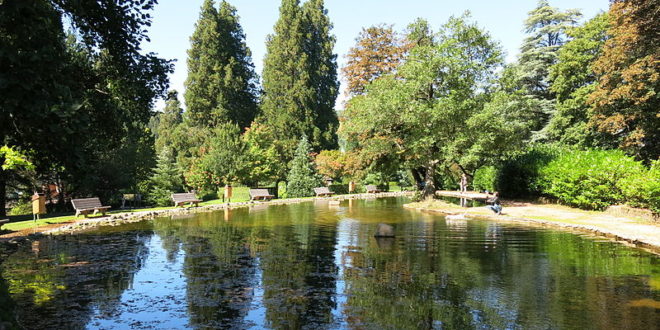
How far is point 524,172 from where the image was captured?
28578 millimetres

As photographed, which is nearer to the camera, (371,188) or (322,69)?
(371,188)

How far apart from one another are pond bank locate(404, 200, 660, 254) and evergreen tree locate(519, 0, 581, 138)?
66.6ft

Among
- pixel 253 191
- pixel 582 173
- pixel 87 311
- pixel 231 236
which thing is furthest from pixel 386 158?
pixel 87 311

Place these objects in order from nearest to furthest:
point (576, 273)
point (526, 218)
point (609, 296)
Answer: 1. point (609, 296)
2. point (576, 273)
3. point (526, 218)

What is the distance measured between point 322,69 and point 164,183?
1126 inches

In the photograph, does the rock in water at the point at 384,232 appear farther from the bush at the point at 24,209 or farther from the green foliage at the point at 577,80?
the bush at the point at 24,209

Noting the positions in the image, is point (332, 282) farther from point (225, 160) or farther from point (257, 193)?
point (225, 160)

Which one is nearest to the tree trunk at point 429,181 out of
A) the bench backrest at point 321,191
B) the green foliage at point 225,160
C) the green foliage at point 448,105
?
the green foliage at point 448,105

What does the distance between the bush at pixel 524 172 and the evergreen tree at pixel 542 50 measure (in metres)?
11.9

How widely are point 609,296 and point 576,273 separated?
6.03ft

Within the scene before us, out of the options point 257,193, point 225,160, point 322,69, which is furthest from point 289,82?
point 257,193

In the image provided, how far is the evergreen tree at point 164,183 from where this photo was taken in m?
30.0

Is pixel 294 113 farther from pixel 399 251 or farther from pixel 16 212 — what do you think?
pixel 399 251

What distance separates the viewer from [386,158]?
30891mm
